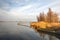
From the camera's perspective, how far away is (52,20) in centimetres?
430

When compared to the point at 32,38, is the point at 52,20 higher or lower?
higher

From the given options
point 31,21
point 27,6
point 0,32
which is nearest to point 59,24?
point 31,21

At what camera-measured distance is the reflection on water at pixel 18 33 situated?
4.27 m

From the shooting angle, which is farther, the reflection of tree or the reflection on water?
the reflection on water

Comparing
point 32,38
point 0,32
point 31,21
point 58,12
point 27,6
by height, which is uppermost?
point 27,6

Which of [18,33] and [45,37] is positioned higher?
[18,33]

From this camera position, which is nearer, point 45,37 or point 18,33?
point 45,37

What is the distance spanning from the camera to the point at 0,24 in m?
4.45

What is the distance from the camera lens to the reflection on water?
14.0 ft

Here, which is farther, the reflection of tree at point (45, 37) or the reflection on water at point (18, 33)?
the reflection on water at point (18, 33)

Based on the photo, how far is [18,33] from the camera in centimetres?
437

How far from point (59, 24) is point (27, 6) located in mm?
1301

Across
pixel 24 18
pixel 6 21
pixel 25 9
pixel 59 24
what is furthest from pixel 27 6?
pixel 59 24

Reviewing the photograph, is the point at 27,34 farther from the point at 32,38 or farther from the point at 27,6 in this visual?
the point at 27,6
